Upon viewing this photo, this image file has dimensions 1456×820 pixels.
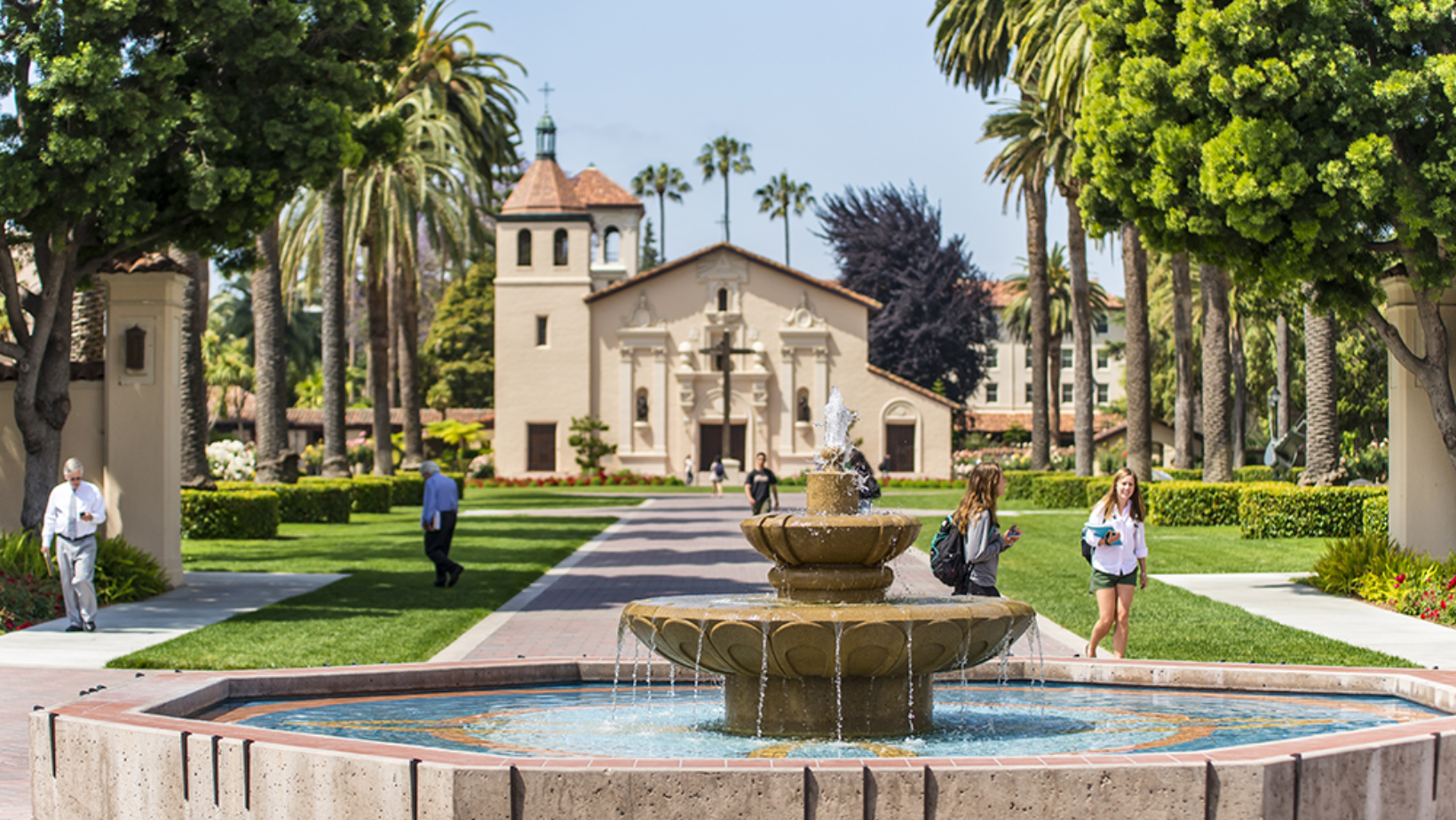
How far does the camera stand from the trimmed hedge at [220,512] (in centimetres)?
2467

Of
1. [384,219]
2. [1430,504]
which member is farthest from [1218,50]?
[384,219]

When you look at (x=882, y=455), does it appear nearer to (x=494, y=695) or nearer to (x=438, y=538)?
(x=438, y=538)

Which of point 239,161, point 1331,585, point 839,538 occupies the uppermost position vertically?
point 239,161

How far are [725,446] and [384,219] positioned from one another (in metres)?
25.2

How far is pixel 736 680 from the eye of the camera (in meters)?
7.30

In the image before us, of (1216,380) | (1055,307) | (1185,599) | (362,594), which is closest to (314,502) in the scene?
(362,594)

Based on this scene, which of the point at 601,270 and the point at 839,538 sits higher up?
the point at 601,270

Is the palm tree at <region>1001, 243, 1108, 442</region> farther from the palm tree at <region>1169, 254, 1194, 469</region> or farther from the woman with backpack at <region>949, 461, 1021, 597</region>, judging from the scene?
the woman with backpack at <region>949, 461, 1021, 597</region>

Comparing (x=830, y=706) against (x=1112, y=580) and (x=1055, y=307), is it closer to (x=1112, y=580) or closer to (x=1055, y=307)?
(x=1112, y=580)

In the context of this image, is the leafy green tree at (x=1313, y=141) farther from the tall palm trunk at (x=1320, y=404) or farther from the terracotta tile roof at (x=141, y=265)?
the terracotta tile roof at (x=141, y=265)

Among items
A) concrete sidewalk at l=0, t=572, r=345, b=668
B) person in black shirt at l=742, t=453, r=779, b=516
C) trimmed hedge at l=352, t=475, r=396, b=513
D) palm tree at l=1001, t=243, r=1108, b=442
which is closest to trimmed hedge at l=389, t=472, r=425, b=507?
trimmed hedge at l=352, t=475, r=396, b=513

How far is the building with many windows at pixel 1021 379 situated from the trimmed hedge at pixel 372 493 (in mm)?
49242

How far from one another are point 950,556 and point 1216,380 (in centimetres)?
2120

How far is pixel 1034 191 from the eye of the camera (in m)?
42.3
